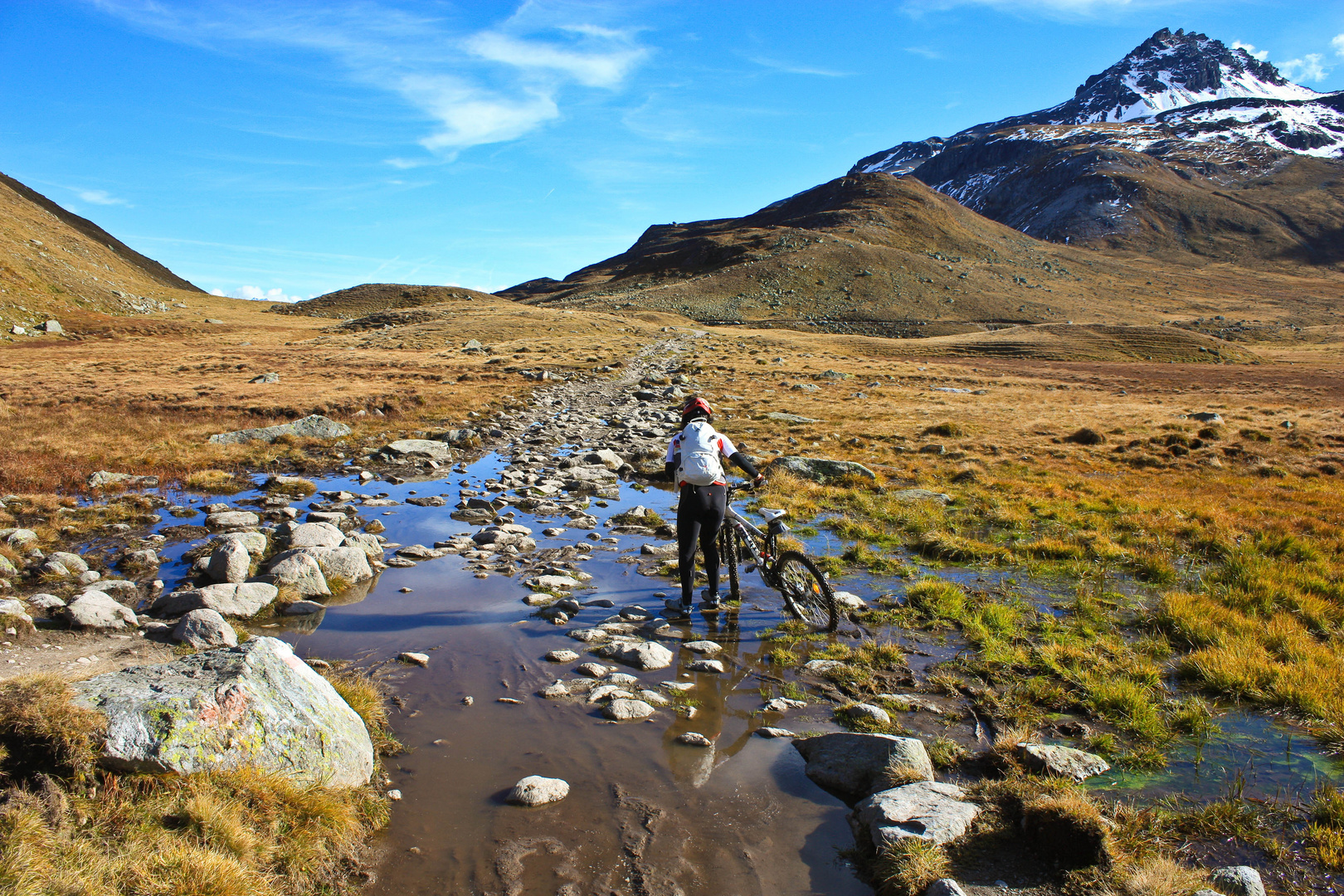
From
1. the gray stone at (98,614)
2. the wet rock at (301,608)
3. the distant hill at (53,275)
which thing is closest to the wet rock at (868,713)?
the wet rock at (301,608)

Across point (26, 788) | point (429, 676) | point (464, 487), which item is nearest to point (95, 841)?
point (26, 788)

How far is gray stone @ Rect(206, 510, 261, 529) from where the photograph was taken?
1191cm

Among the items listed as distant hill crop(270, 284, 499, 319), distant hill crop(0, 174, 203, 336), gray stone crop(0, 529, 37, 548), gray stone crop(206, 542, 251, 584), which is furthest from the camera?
distant hill crop(270, 284, 499, 319)

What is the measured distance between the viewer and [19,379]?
33.3 metres

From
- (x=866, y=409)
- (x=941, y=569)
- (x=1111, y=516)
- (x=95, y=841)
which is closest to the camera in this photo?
(x=95, y=841)

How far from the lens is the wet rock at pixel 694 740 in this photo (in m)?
5.98

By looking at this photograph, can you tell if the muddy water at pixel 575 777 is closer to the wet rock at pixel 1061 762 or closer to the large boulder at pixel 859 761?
the large boulder at pixel 859 761

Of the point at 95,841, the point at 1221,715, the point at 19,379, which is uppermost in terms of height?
the point at 19,379

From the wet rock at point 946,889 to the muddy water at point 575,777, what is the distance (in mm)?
592

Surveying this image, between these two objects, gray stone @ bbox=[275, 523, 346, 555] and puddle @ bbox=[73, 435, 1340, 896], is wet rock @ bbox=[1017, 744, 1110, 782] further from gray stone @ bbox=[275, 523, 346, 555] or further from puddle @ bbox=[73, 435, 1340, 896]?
gray stone @ bbox=[275, 523, 346, 555]

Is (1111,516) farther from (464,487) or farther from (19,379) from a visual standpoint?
(19,379)

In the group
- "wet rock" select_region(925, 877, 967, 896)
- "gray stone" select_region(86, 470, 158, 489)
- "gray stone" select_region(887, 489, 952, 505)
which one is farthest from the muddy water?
"gray stone" select_region(86, 470, 158, 489)

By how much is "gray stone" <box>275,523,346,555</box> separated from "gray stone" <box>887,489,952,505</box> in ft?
37.5

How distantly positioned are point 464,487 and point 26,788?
500 inches
